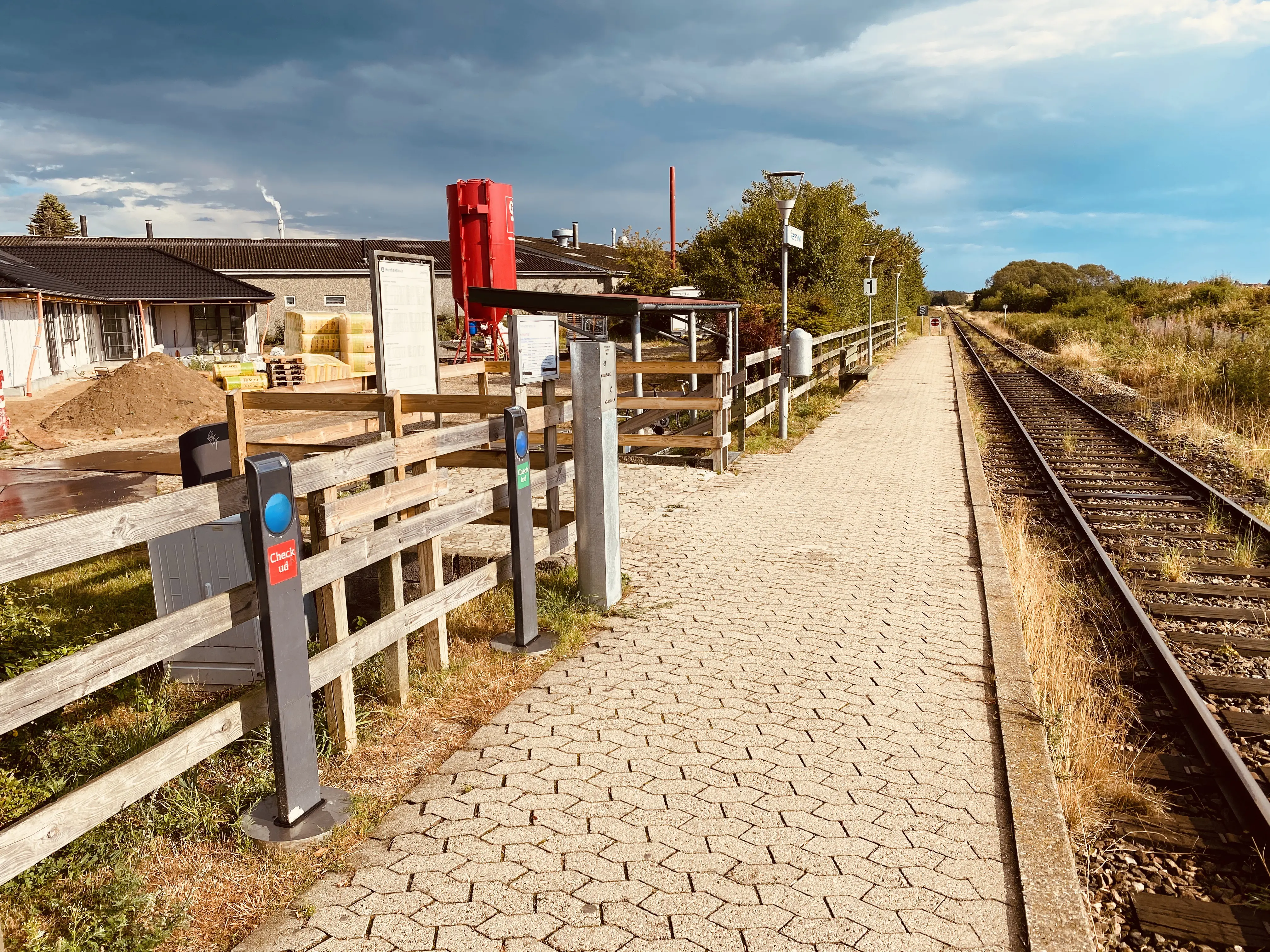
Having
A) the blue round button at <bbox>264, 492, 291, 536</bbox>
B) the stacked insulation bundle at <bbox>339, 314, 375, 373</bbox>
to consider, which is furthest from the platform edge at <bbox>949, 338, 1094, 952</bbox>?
the stacked insulation bundle at <bbox>339, 314, 375, 373</bbox>

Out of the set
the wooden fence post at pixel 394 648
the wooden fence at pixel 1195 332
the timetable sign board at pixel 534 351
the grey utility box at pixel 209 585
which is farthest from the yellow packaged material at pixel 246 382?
the wooden fence at pixel 1195 332

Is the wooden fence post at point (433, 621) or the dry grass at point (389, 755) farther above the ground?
the wooden fence post at point (433, 621)

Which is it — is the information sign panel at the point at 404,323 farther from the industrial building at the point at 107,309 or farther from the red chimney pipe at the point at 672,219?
the red chimney pipe at the point at 672,219

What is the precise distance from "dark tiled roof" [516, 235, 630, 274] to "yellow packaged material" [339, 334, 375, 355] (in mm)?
16184

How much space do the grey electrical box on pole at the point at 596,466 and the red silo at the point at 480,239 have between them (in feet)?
53.7

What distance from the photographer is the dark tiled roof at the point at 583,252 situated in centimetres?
5495

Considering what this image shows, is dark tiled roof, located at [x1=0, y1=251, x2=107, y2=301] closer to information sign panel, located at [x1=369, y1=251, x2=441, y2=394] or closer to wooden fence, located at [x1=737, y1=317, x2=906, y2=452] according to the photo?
wooden fence, located at [x1=737, y1=317, x2=906, y2=452]

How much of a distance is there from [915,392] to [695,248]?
1538 cm

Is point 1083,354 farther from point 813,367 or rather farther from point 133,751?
point 133,751

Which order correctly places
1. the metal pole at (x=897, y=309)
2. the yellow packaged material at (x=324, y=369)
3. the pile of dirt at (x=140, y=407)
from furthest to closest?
the metal pole at (x=897, y=309) < the yellow packaged material at (x=324, y=369) < the pile of dirt at (x=140, y=407)

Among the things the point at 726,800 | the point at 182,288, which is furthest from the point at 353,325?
the point at 726,800

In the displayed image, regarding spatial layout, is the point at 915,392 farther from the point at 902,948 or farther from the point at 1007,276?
the point at 1007,276

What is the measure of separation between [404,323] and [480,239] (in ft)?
53.7

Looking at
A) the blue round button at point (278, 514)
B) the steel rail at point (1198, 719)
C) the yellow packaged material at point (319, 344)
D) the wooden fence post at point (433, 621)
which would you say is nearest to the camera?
the blue round button at point (278, 514)
